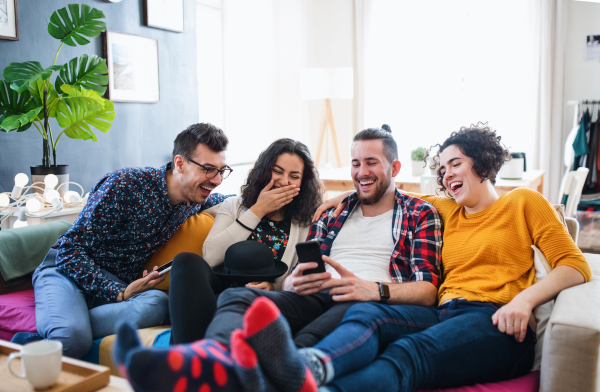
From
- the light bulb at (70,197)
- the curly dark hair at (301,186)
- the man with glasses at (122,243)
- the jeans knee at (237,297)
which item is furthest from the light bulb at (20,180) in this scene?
the jeans knee at (237,297)

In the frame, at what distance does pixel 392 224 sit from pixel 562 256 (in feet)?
1.96

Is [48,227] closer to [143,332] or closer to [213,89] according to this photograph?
[143,332]

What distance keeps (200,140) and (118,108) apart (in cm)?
181

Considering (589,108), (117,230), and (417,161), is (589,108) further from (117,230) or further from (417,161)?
(117,230)

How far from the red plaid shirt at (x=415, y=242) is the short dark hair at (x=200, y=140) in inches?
23.6

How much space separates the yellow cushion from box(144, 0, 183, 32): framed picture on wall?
85.0 inches

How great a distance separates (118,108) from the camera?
3.48m

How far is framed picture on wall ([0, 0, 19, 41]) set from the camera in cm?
274

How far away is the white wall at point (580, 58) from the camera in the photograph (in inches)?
188

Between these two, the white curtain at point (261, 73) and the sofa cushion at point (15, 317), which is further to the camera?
the white curtain at point (261, 73)

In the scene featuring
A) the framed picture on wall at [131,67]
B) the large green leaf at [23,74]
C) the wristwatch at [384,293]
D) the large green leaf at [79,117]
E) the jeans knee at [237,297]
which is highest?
the framed picture on wall at [131,67]

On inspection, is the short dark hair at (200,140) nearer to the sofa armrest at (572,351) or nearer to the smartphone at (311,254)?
the smartphone at (311,254)

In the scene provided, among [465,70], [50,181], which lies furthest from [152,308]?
[465,70]

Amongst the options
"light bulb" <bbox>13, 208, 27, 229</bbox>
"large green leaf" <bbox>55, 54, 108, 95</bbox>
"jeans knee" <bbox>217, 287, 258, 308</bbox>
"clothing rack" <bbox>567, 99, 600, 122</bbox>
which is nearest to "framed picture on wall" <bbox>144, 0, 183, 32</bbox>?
"large green leaf" <bbox>55, 54, 108, 95</bbox>
